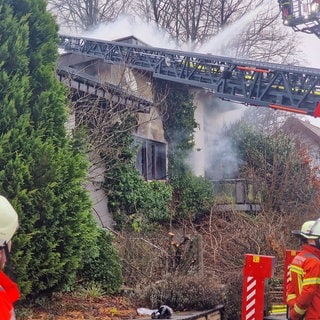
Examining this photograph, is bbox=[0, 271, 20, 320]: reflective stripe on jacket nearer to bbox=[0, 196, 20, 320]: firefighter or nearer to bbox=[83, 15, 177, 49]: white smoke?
bbox=[0, 196, 20, 320]: firefighter

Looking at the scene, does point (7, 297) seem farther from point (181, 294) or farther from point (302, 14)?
point (302, 14)

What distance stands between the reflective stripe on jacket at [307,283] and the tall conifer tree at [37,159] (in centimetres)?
300

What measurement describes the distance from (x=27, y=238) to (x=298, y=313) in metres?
3.06

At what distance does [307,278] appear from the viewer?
5.06 metres

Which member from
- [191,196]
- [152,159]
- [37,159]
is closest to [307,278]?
[37,159]

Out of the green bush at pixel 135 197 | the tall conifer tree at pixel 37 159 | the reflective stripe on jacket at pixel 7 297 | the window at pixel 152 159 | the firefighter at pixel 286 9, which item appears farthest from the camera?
the firefighter at pixel 286 9

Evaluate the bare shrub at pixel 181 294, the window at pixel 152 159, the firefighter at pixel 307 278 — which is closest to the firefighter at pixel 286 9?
the window at pixel 152 159

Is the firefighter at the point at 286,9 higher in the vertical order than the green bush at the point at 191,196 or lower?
higher

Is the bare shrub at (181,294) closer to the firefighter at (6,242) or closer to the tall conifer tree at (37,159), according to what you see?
the tall conifer tree at (37,159)

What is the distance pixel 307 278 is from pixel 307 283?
44 mm

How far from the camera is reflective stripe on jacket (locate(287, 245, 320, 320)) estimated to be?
503 cm

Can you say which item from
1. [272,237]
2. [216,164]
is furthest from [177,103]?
[272,237]

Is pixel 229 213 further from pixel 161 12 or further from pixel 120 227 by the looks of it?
pixel 161 12

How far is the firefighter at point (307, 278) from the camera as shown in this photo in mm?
5039
